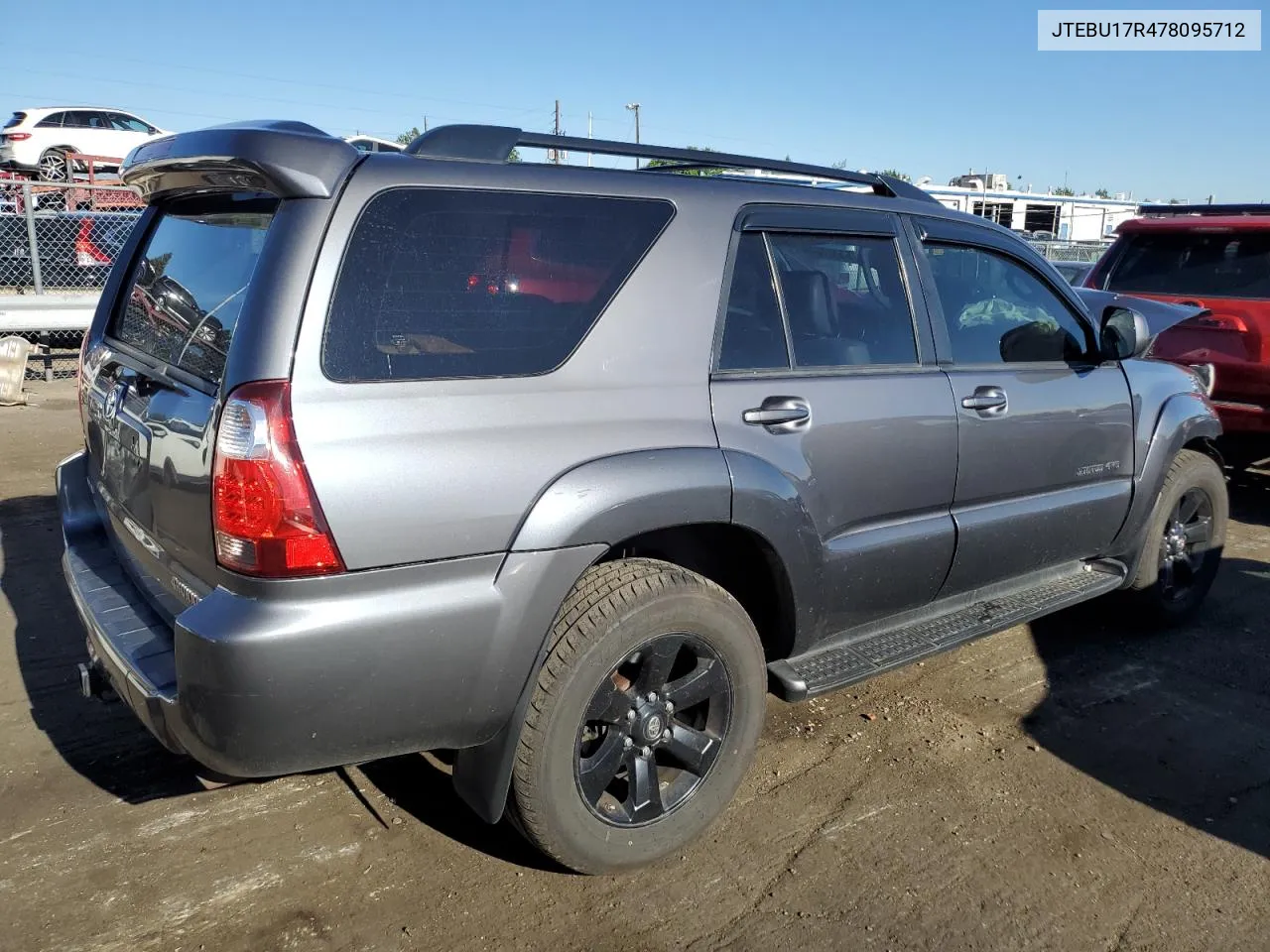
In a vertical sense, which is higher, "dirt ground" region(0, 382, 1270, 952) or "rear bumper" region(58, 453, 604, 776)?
"rear bumper" region(58, 453, 604, 776)

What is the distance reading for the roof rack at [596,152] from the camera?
8.44 feet

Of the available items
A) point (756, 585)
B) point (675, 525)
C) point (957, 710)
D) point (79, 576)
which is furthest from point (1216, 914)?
point (79, 576)

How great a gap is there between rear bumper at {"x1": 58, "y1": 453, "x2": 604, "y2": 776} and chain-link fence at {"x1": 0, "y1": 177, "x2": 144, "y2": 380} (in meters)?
9.20

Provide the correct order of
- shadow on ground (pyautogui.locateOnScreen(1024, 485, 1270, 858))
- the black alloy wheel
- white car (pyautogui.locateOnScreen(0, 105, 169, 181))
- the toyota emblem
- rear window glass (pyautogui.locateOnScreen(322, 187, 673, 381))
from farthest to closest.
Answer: white car (pyautogui.locateOnScreen(0, 105, 169, 181))
shadow on ground (pyautogui.locateOnScreen(1024, 485, 1270, 858))
the toyota emblem
the black alloy wheel
rear window glass (pyautogui.locateOnScreen(322, 187, 673, 381))

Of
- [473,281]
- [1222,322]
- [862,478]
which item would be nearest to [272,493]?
[473,281]

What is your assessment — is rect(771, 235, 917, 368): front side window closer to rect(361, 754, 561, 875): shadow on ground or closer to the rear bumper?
the rear bumper

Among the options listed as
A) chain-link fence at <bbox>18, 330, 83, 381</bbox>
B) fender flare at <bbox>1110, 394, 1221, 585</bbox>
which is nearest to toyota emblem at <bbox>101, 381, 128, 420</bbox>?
fender flare at <bbox>1110, 394, 1221, 585</bbox>

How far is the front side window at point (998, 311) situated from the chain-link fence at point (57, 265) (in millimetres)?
9291

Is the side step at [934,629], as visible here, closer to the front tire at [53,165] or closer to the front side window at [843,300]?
the front side window at [843,300]

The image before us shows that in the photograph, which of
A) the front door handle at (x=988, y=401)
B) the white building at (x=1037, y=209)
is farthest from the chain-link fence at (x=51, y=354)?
the white building at (x=1037, y=209)

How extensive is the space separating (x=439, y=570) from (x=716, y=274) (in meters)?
1.20

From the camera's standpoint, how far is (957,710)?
392cm

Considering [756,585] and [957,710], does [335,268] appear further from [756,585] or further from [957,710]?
[957,710]

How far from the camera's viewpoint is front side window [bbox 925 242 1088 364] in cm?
369
